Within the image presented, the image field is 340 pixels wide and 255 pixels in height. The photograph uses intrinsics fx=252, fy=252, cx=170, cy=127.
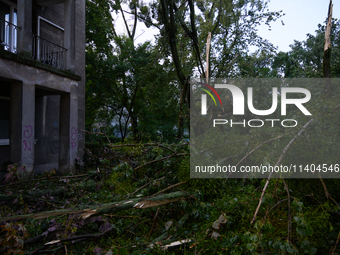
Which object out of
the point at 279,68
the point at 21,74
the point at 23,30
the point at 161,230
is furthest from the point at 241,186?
the point at 279,68

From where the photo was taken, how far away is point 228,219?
2152mm

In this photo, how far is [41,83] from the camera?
7180 mm

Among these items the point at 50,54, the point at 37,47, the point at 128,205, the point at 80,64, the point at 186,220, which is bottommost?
the point at 186,220

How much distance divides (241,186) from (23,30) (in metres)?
6.99

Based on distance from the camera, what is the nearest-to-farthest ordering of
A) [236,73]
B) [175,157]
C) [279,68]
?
[175,157], [236,73], [279,68]

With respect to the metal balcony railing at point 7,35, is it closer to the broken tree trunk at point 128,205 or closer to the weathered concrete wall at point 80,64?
the weathered concrete wall at point 80,64

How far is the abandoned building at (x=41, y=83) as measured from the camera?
21.8 ft

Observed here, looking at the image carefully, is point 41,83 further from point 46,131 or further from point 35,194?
point 35,194

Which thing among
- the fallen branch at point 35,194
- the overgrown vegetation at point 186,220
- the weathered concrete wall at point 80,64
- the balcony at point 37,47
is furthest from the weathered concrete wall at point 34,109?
the overgrown vegetation at point 186,220

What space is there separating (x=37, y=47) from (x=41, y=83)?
179 centimetres

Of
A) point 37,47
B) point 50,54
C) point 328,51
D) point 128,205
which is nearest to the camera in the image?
point 128,205

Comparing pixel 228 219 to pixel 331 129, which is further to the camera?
pixel 331 129

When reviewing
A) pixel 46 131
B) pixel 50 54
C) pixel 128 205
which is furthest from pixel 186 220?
pixel 46 131

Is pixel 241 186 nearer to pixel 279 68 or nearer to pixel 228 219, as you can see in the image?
pixel 228 219
